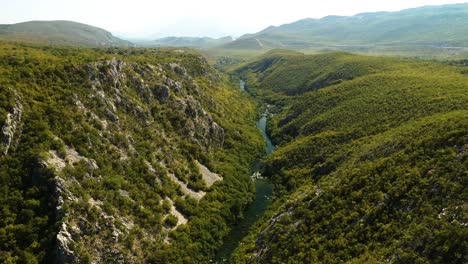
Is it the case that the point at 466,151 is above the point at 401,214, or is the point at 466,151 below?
above

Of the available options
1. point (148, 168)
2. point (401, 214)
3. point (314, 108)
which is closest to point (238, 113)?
point (314, 108)

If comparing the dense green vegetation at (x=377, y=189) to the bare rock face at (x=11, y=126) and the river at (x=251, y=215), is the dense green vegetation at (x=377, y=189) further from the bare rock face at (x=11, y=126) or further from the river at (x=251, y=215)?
the bare rock face at (x=11, y=126)

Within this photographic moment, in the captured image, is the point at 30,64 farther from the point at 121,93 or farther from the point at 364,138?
the point at 364,138

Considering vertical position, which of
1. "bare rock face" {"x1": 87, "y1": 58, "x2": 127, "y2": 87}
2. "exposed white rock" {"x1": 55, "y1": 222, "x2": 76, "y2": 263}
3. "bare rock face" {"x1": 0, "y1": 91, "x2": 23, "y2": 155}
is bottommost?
"exposed white rock" {"x1": 55, "y1": 222, "x2": 76, "y2": 263}

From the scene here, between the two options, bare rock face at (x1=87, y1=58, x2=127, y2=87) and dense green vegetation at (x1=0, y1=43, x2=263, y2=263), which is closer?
dense green vegetation at (x1=0, y1=43, x2=263, y2=263)

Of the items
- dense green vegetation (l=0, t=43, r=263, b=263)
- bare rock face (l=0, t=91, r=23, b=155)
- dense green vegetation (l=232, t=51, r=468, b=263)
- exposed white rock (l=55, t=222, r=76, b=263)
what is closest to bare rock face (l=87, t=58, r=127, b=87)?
dense green vegetation (l=0, t=43, r=263, b=263)

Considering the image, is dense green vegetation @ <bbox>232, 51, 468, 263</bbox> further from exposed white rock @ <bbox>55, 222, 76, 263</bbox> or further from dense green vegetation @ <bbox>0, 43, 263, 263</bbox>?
exposed white rock @ <bbox>55, 222, 76, 263</bbox>
